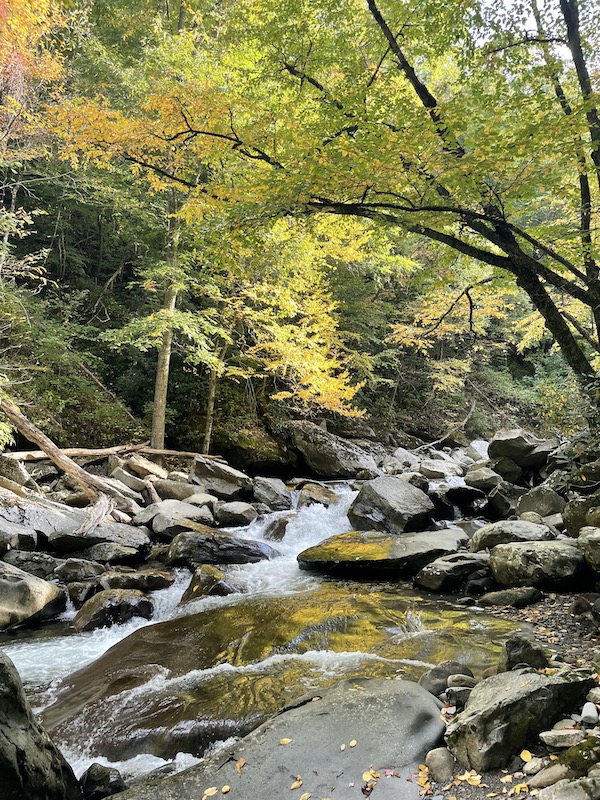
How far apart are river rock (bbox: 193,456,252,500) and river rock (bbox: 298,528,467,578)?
14.0 ft

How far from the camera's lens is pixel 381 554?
7801 mm

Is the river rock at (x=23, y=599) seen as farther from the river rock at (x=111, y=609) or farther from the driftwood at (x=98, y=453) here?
the driftwood at (x=98, y=453)

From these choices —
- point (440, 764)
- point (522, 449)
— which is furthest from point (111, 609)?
point (522, 449)

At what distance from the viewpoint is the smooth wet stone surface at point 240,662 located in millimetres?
3979

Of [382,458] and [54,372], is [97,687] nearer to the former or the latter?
[54,372]

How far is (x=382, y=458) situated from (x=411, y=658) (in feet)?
40.1

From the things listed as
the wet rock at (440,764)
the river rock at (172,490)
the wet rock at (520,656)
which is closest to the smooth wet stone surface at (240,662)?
the wet rock at (520,656)

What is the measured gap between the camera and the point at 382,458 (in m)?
16.7

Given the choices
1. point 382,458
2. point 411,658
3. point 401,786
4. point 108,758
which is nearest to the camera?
point 401,786

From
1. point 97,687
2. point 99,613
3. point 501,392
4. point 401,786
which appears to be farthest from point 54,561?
point 501,392

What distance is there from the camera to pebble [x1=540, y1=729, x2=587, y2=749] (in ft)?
8.42

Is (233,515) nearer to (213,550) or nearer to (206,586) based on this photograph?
(213,550)

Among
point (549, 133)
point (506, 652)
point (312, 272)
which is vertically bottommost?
point (506, 652)

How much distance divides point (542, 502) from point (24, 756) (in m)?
9.08
